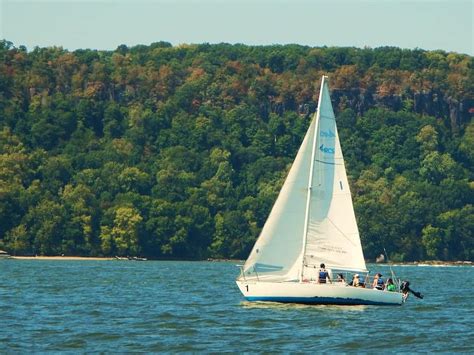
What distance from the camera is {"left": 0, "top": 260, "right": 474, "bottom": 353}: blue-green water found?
5431cm

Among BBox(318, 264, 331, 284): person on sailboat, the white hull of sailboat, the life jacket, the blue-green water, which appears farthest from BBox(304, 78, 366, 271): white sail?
the blue-green water

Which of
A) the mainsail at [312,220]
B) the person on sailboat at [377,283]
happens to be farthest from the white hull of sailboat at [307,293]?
the person on sailboat at [377,283]

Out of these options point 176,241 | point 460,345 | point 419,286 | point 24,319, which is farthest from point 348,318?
point 176,241

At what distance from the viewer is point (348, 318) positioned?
63.7m

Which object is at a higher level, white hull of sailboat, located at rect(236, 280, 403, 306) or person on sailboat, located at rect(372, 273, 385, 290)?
person on sailboat, located at rect(372, 273, 385, 290)

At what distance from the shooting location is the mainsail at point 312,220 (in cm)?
6638

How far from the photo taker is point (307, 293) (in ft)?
216

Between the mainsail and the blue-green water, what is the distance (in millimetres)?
2139

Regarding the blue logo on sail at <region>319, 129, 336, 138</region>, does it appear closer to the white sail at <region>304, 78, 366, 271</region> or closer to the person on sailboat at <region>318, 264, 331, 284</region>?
the white sail at <region>304, 78, 366, 271</region>

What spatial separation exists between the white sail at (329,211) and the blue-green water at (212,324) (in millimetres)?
2386

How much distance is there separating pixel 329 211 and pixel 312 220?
0.95 metres

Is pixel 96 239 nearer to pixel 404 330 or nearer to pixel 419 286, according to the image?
pixel 419 286

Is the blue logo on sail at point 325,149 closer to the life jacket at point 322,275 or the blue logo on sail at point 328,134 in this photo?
the blue logo on sail at point 328,134

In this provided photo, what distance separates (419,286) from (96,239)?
94.7 meters
